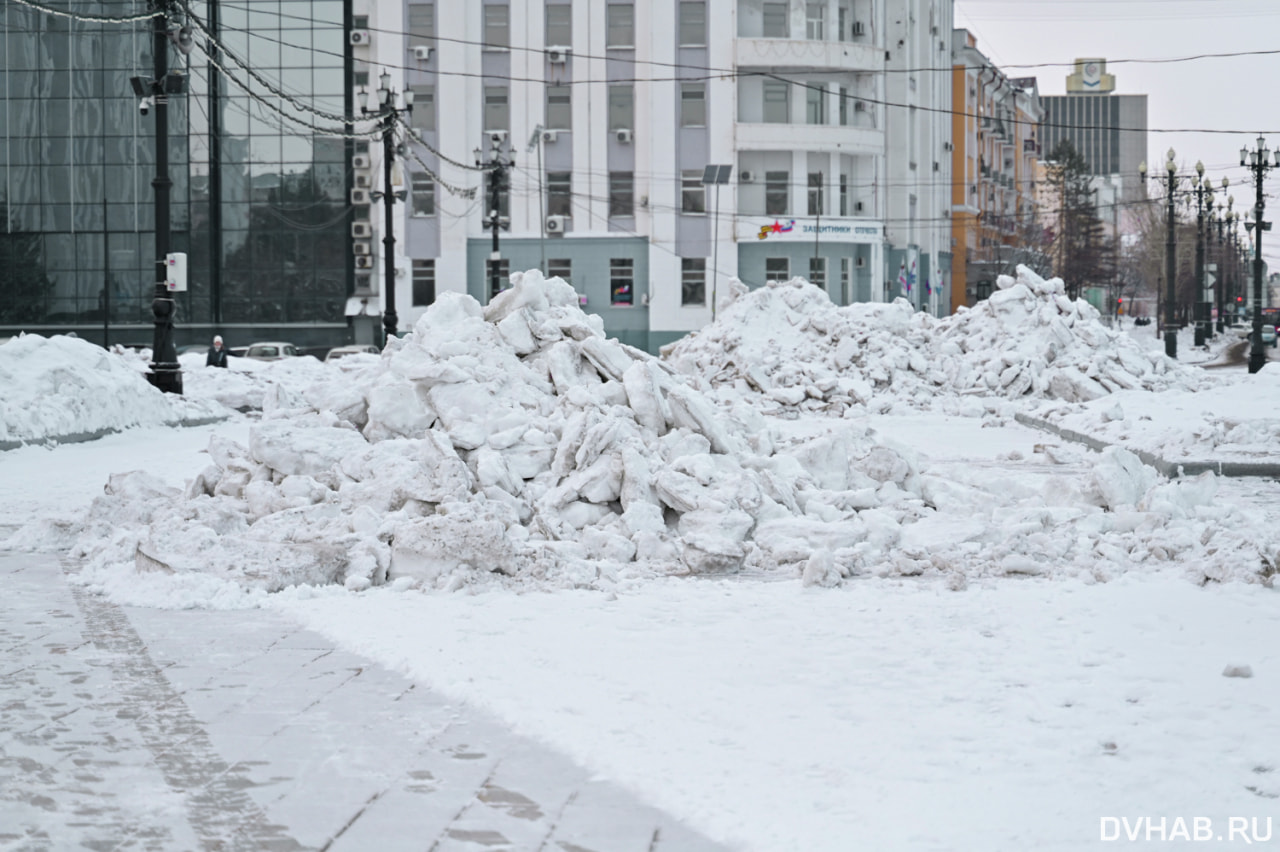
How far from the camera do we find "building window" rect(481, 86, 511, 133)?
164ft

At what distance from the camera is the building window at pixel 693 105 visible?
50031 millimetres

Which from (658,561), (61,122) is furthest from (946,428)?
(61,122)

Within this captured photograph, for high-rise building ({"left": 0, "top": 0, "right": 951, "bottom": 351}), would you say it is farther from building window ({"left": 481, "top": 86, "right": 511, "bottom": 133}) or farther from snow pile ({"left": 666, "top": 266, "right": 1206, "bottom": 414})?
snow pile ({"left": 666, "top": 266, "right": 1206, "bottom": 414})

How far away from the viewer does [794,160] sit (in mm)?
50500

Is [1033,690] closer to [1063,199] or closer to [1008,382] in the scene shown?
[1008,382]

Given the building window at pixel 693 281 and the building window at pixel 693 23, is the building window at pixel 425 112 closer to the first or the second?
the building window at pixel 693 23

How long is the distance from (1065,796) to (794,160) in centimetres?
4741

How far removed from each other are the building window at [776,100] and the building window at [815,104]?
636 mm

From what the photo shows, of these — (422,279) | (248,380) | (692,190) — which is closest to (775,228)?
(692,190)

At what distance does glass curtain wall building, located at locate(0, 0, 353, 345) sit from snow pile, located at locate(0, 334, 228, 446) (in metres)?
31.6


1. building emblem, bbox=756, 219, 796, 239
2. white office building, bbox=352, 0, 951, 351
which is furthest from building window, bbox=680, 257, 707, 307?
building emblem, bbox=756, 219, 796, 239

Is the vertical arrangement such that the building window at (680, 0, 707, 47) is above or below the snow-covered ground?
above

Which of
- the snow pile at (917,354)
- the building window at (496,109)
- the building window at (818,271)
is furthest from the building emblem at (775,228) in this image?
the snow pile at (917,354)

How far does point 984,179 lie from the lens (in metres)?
77.6
